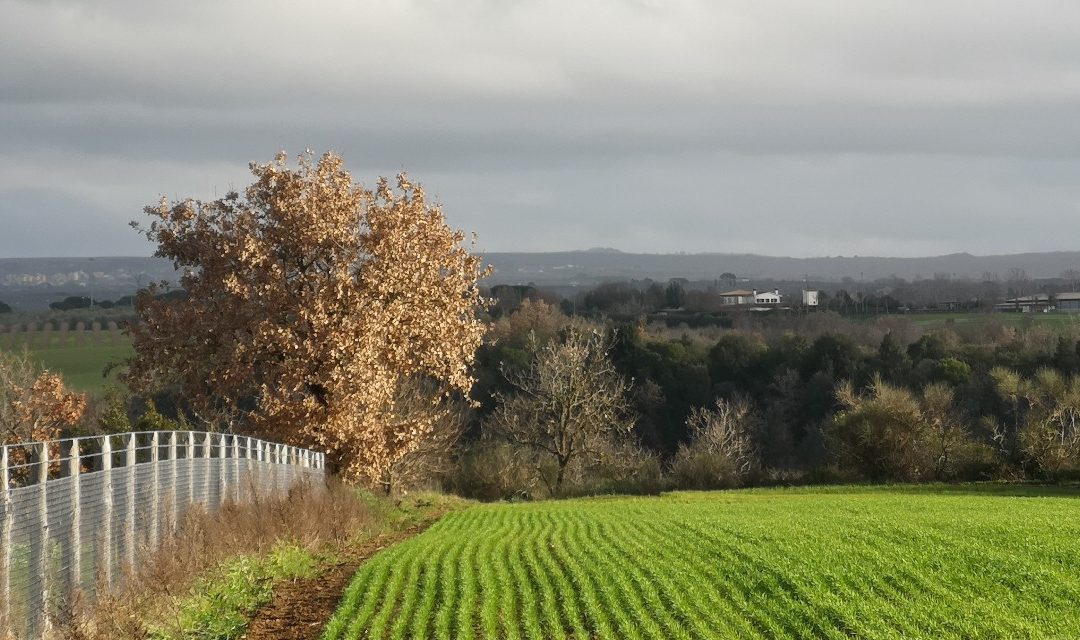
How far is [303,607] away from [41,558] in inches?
248

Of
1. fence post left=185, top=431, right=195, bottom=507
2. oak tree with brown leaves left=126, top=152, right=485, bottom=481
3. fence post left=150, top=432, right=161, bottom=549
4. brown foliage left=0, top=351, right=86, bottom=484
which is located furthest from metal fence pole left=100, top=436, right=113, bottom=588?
brown foliage left=0, top=351, right=86, bottom=484

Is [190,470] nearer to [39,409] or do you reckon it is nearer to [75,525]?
[75,525]

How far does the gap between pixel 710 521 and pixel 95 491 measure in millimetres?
15512

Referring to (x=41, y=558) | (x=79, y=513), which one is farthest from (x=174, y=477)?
(x=41, y=558)

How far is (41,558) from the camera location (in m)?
11.3

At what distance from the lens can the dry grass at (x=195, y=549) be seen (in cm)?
1205

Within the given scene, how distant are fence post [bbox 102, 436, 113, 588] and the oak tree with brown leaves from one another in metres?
16.9

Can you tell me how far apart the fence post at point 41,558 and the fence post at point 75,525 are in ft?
2.20

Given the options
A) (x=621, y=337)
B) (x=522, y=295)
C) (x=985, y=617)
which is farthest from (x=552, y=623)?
(x=522, y=295)

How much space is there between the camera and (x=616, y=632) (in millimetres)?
13906

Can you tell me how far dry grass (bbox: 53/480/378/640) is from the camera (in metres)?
12.1

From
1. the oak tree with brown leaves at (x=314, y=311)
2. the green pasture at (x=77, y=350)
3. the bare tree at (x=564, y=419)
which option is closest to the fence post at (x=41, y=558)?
the oak tree with brown leaves at (x=314, y=311)

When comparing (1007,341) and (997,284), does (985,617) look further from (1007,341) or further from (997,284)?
(997,284)

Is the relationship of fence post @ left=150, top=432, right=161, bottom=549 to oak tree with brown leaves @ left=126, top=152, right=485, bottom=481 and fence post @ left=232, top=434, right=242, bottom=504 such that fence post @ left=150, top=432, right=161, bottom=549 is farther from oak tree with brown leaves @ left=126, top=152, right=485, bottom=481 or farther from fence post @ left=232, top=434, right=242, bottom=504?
oak tree with brown leaves @ left=126, top=152, right=485, bottom=481
